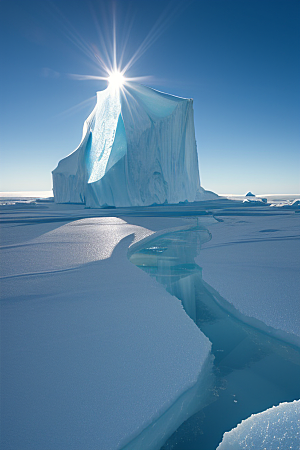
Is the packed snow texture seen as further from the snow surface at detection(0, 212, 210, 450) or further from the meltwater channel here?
the snow surface at detection(0, 212, 210, 450)

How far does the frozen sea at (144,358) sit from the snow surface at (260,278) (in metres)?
0.01

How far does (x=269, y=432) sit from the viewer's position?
3.62ft

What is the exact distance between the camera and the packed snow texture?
3.42 ft

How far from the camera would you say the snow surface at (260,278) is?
1.84 meters

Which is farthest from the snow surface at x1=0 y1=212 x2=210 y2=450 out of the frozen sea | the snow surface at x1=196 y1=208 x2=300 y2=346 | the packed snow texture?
the snow surface at x1=196 y1=208 x2=300 y2=346

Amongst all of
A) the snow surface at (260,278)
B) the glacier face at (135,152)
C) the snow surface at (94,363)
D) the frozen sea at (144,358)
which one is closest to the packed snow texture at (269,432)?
the frozen sea at (144,358)

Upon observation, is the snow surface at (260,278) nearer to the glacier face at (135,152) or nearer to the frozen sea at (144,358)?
the frozen sea at (144,358)

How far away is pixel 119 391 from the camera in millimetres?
1159

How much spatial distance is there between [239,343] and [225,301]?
49cm

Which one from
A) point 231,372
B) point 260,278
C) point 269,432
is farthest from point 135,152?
point 269,432

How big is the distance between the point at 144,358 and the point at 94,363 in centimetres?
25

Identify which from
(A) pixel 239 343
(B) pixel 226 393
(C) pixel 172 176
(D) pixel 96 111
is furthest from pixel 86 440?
(D) pixel 96 111

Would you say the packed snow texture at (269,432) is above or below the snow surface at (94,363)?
below

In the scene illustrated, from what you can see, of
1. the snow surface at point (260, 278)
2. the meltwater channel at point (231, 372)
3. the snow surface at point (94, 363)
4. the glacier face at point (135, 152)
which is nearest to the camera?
the snow surface at point (94, 363)
